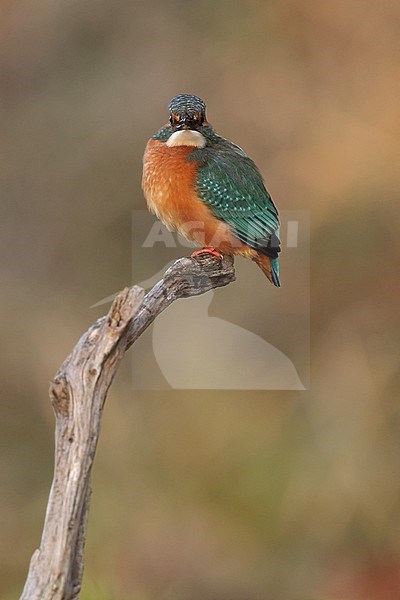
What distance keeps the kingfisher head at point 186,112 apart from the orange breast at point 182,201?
0.09 meters

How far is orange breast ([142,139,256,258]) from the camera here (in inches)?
62.9

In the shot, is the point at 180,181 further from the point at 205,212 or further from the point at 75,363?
the point at 75,363

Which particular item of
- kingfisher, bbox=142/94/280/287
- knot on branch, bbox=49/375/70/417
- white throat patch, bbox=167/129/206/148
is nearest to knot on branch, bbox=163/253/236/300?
kingfisher, bbox=142/94/280/287

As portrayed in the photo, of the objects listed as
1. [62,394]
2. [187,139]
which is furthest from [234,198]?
[62,394]

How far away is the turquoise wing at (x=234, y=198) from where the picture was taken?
5.21 ft

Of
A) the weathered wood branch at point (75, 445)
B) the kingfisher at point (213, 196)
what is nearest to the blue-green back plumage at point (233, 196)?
the kingfisher at point (213, 196)

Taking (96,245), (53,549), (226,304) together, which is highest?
(96,245)

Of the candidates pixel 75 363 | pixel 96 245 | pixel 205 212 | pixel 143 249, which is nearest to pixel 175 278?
pixel 205 212

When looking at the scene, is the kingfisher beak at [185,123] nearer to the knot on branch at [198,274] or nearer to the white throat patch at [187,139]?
the white throat patch at [187,139]

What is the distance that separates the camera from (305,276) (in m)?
2.33

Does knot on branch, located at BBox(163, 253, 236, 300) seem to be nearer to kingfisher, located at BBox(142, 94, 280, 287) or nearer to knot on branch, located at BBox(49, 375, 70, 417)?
kingfisher, located at BBox(142, 94, 280, 287)

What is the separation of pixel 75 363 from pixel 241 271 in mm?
1283

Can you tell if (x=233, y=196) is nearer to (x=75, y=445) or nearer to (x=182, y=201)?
(x=182, y=201)

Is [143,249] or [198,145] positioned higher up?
[143,249]
